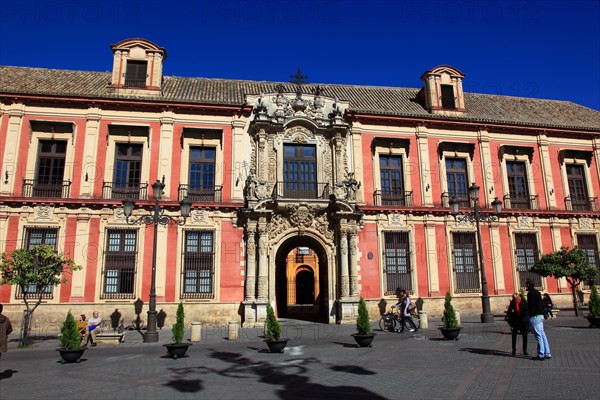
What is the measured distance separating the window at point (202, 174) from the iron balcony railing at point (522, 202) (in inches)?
601

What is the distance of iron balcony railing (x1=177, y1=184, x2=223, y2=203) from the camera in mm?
19938

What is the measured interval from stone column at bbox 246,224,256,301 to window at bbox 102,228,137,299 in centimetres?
490

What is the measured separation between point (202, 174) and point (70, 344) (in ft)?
36.5

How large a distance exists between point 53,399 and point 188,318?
38.3ft

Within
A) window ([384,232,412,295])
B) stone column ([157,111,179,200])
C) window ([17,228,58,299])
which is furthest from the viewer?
window ([384,232,412,295])

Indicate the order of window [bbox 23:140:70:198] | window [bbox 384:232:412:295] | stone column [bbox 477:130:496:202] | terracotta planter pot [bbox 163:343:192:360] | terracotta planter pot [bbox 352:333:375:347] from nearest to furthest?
terracotta planter pot [bbox 163:343:192:360]
terracotta planter pot [bbox 352:333:375:347]
window [bbox 23:140:70:198]
window [bbox 384:232:412:295]
stone column [bbox 477:130:496:202]

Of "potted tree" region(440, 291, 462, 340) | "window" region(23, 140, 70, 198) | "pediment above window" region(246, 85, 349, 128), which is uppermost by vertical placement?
"pediment above window" region(246, 85, 349, 128)

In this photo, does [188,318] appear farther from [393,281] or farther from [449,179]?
[449,179]

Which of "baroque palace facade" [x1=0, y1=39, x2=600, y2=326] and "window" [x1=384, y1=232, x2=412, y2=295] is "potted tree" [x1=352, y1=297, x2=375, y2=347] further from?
"window" [x1=384, y1=232, x2=412, y2=295]

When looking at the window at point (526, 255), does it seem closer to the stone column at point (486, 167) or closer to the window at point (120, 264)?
the stone column at point (486, 167)

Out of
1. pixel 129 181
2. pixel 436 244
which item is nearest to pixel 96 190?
pixel 129 181

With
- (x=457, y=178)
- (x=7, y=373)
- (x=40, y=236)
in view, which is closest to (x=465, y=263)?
(x=457, y=178)

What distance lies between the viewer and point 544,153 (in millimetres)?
23719

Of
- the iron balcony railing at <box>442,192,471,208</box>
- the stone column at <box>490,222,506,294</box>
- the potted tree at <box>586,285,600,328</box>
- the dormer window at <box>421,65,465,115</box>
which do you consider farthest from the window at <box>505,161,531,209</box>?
the potted tree at <box>586,285,600,328</box>
